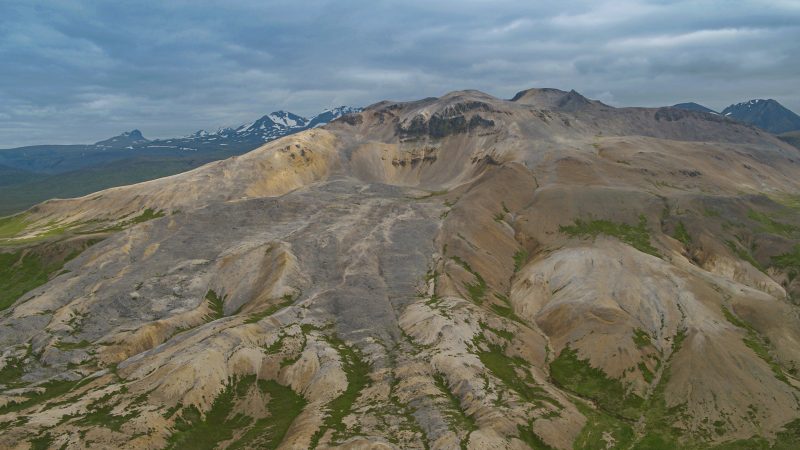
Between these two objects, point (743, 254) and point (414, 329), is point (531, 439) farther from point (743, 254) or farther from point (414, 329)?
point (743, 254)

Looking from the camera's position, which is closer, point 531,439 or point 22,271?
point 531,439

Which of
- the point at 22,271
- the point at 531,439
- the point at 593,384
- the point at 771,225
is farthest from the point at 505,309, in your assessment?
the point at 22,271

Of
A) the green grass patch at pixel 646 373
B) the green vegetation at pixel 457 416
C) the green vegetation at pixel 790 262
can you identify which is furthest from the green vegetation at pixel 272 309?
the green vegetation at pixel 790 262

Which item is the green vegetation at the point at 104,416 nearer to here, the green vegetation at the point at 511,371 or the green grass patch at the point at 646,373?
the green vegetation at the point at 511,371

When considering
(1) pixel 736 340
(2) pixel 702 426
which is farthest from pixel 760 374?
(2) pixel 702 426

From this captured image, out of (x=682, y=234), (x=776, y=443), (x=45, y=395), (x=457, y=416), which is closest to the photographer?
(x=457, y=416)

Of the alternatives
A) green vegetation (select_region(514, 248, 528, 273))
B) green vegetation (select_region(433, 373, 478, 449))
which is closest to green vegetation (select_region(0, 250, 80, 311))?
green vegetation (select_region(433, 373, 478, 449))
